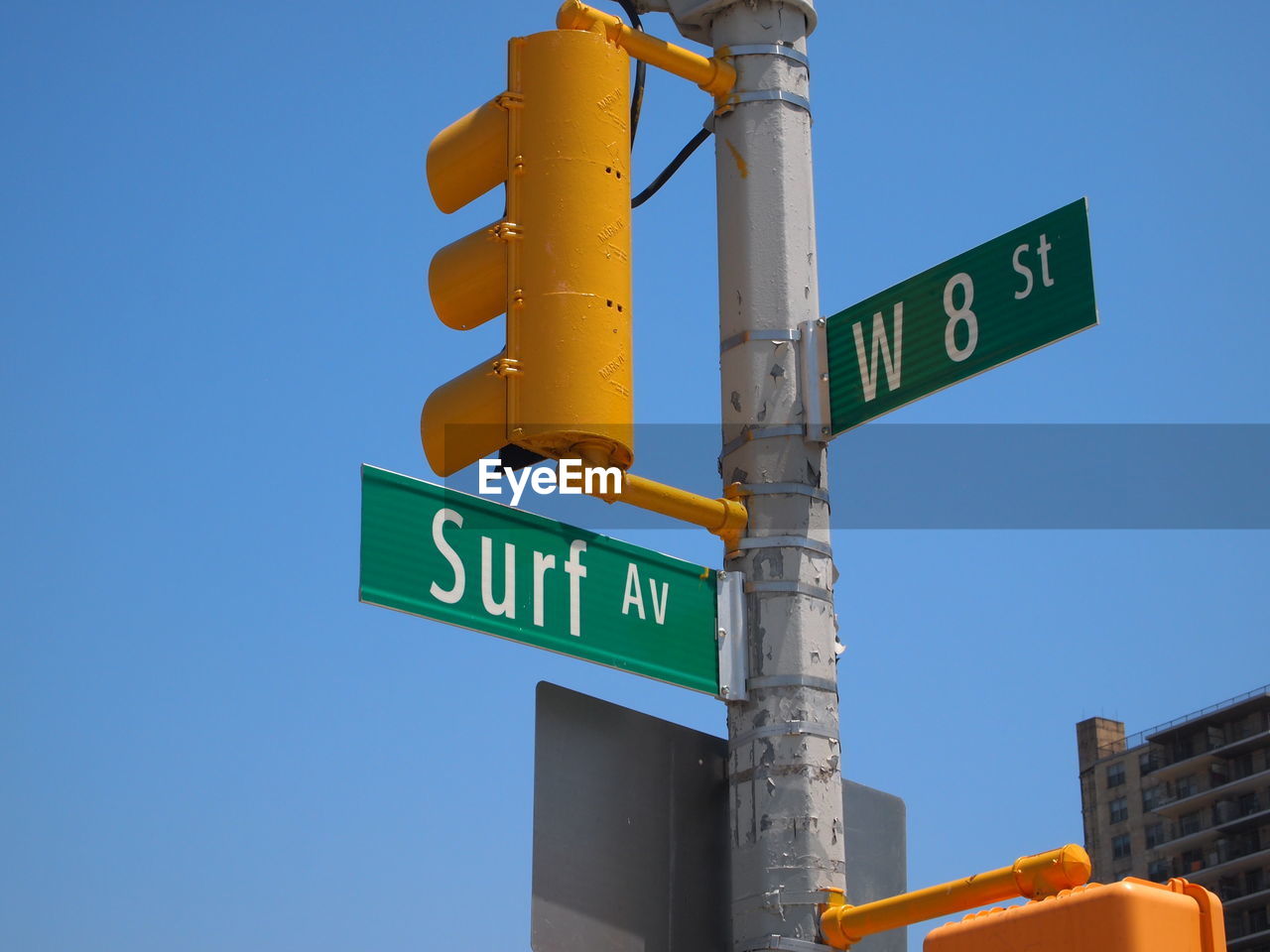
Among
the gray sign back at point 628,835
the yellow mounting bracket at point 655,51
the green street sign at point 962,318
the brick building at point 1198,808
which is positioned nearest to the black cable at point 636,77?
the yellow mounting bracket at point 655,51

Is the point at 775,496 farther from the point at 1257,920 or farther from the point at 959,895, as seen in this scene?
the point at 1257,920

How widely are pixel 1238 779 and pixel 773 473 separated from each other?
8909 centimetres

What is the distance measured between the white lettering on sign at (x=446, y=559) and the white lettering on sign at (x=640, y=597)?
0.54 meters

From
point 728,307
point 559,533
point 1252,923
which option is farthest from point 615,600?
point 1252,923

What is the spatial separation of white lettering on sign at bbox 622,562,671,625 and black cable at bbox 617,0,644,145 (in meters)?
1.58

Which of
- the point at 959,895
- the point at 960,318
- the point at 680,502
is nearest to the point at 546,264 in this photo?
the point at 680,502

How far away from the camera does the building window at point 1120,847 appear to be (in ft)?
303

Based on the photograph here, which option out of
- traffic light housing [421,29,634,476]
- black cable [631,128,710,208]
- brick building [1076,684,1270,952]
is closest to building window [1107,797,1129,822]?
brick building [1076,684,1270,952]

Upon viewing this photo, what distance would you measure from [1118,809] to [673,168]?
92679 millimetres

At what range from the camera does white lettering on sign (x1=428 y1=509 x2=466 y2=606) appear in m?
4.91

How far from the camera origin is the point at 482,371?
5.09 meters

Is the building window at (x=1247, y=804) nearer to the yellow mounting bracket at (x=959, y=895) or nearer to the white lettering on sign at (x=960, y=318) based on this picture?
the white lettering on sign at (x=960, y=318)

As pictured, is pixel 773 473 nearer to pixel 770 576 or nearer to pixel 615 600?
pixel 770 576

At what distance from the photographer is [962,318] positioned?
5.42m
